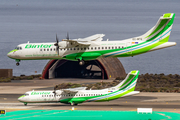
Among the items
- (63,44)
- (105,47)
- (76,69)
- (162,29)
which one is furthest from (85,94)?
(76,69)

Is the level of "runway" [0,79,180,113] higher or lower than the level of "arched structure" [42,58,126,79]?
lower

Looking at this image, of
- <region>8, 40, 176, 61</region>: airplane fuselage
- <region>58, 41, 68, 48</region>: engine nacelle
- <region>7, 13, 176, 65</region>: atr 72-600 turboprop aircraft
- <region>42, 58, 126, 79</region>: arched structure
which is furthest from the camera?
<region>42, 58, 126, 79</region>: arched structure

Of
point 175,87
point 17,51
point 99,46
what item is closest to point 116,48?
point 99,46

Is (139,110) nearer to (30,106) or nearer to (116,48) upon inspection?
(116,48)

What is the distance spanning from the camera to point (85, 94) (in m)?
74.8

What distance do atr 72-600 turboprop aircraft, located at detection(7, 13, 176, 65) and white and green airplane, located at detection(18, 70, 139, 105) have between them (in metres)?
5.37

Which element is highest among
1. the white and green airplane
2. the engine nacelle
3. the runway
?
the engine nacelle

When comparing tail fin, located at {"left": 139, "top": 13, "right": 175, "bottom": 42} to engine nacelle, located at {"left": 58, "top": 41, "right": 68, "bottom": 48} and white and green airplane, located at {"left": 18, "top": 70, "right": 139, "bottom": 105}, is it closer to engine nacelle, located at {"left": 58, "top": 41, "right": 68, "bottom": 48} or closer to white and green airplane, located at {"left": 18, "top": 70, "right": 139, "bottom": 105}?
white and green airplane, located at {"left": 18, "top": 70, "right": 139, "bottom": 105}

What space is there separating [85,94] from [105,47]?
10.4 metres

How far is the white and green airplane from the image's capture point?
240 ft

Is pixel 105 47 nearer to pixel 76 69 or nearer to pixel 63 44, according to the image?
pixel 63 44

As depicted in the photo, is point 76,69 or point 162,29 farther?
point 76,69

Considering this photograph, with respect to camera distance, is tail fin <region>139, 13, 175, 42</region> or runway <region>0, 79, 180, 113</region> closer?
runway <region>0, 79, 180, 113</region>

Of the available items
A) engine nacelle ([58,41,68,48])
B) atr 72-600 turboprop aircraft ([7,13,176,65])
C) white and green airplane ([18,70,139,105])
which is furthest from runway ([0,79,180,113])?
engine nacelle ([58,41,68,48])
